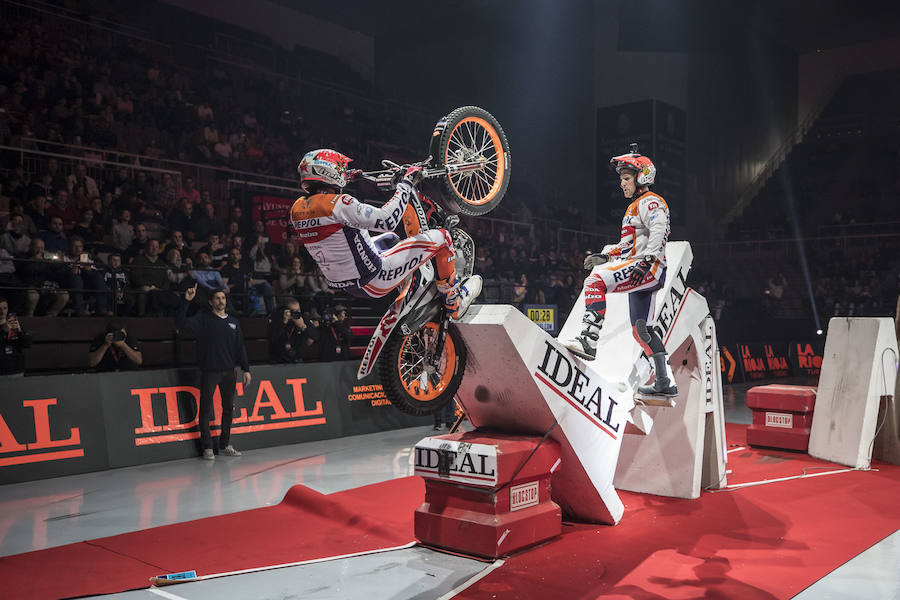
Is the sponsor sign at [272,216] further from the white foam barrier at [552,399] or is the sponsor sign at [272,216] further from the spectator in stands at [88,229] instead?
the white foam barrier at [552,399]

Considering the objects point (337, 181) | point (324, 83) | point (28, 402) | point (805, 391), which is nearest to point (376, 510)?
point (337, 181)

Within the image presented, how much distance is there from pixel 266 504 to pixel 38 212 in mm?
6355

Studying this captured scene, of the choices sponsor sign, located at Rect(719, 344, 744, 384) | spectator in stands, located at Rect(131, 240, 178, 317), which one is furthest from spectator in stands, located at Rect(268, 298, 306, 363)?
sponsor sign, located at Rect(719, 344, 744, 384)

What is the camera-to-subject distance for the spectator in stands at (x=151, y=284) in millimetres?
9539

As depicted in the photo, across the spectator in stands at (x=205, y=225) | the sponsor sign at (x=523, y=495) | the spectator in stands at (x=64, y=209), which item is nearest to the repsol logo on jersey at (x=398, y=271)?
the sponsor sign at (x=523, y=495)

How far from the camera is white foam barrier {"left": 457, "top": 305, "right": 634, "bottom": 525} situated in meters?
4.88

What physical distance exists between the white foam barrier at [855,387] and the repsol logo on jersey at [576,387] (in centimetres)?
404

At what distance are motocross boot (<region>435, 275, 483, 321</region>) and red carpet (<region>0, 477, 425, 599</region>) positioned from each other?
195 centimetres

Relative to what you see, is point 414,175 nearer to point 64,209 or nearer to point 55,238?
point 55,238

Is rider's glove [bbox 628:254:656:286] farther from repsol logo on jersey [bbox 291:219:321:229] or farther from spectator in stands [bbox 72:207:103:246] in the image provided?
spectator in stands [bbox 72:207:103:246]

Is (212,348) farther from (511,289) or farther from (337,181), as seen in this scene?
(511,289)

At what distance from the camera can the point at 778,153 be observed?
26016 millimetres

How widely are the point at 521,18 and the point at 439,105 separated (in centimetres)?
354

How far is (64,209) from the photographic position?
34.0 ft
